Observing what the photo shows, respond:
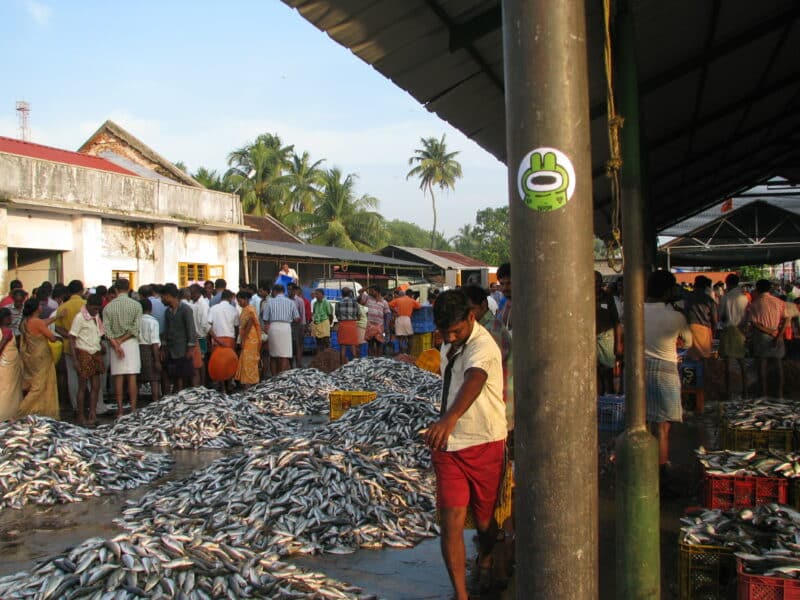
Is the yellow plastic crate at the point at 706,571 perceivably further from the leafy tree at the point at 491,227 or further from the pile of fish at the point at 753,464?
the leafy tree at the point at 491,227

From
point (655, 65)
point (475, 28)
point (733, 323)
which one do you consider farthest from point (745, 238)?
point (475, 28)

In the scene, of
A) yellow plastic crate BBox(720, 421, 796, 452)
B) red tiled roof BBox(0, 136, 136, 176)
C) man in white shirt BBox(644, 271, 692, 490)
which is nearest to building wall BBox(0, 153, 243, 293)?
red tiled roof BBox(0, 136, 136, 176)

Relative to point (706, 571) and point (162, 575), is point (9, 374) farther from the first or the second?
point (706, 571)

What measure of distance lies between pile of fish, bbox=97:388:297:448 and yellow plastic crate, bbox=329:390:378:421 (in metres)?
1.02

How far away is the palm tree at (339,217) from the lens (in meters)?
49.6

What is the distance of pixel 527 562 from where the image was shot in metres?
2.51

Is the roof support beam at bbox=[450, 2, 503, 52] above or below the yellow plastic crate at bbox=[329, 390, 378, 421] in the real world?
above

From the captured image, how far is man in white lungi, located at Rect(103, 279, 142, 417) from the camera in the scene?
36.4 ft

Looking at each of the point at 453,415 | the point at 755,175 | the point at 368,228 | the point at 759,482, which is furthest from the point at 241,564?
the point at 368,228

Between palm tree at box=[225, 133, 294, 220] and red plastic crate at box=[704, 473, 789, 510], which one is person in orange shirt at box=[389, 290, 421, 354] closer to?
red plastic crate at box=[704, 473, 789, 510]

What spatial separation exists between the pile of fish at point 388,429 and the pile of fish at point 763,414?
3103 millimetres

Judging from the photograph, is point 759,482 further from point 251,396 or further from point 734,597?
point 251,396

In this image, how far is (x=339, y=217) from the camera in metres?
50.5

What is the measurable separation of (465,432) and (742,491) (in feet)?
7.68
